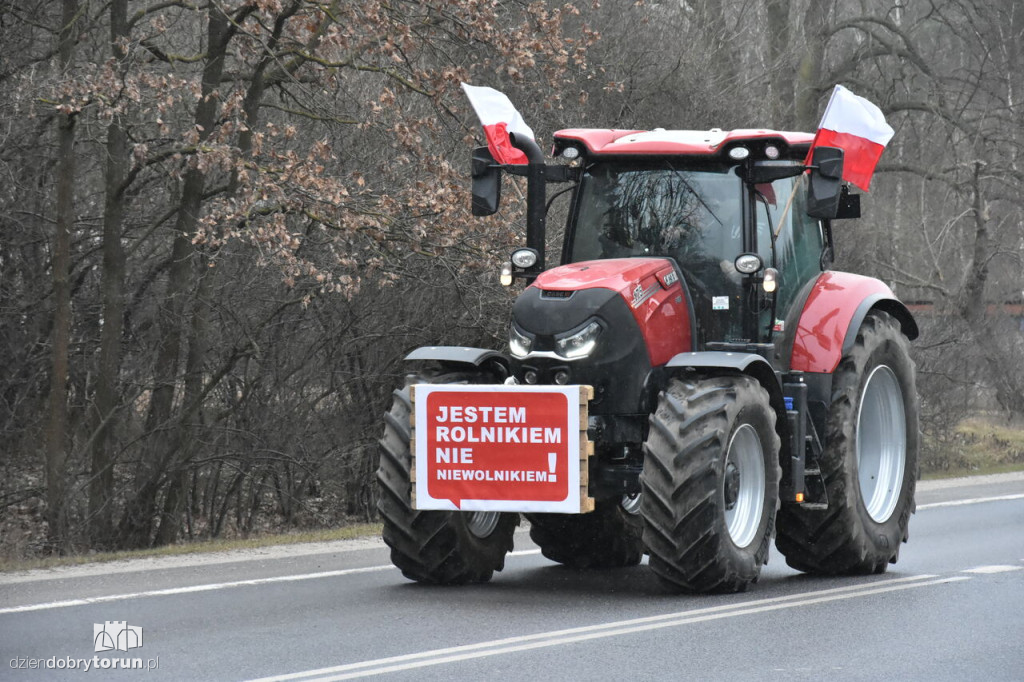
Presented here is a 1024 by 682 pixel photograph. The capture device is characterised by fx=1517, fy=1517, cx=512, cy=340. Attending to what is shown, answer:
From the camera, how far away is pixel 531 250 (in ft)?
33.0

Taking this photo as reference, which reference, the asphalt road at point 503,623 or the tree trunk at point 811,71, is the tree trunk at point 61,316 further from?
the tree trunk at point 811,71

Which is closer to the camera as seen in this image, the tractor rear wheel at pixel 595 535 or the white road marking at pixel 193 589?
the white road marking at pixel 193 589

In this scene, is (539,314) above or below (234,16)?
below

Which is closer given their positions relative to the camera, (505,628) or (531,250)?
(505,628)

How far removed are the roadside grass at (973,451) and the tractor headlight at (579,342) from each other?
14188 mm

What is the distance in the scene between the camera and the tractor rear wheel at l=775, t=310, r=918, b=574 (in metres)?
10.2

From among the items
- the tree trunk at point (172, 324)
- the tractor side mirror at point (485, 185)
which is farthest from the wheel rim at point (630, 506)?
the tree trunk at point (172, 324)

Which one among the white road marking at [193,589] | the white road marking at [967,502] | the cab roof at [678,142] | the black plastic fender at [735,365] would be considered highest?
the cab roof at [678,142]

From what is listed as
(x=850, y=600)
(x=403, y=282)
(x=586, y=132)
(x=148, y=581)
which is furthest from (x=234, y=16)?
(x=850, y=600)

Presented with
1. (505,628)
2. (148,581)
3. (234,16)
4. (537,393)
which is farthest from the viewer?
(234,16)

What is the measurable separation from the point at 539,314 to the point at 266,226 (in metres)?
5.58

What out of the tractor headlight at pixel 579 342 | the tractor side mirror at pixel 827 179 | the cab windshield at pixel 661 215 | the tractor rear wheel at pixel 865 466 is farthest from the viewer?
the tractor rear wheel at pixel 865 466

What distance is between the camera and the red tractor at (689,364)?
8969 mm

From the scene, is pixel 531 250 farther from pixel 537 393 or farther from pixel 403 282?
pixel 403 282
